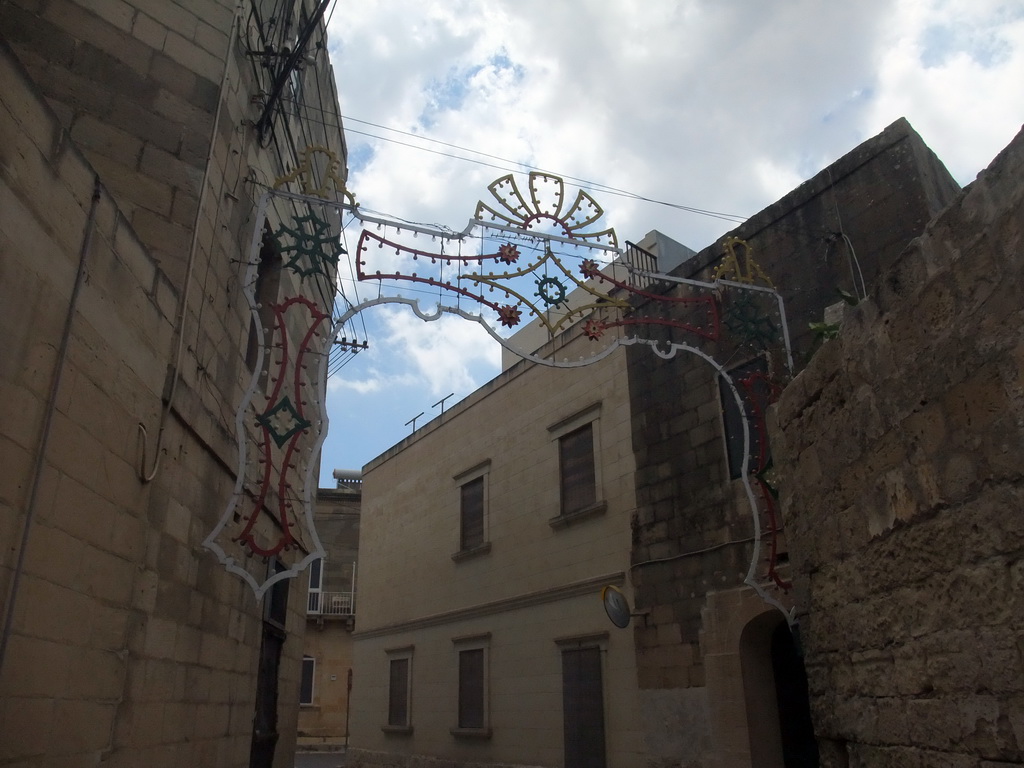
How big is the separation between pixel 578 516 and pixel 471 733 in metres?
3.95

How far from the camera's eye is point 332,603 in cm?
2402

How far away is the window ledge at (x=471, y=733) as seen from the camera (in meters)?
12.3

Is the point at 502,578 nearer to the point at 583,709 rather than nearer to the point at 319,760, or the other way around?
the point at 583,709

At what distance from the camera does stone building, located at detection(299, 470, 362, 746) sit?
22.3 m

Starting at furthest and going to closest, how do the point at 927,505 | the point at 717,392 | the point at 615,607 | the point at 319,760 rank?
the point at 319,760, the point at 717,392, the point at 615,607, the point at 927,505

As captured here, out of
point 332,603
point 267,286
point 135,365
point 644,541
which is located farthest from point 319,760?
point 135,365

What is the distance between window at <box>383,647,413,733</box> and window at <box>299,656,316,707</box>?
8.40m

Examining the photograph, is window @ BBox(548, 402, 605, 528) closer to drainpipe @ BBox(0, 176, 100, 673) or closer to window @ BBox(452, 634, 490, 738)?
window @ BBox(452, 634, 490, 738)

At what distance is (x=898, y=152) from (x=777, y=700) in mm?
5609

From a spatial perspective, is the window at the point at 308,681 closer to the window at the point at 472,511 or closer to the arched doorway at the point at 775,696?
the window at the point at 472,511

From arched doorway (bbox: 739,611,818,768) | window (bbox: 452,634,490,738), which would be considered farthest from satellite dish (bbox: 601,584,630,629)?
window (bbox: 452,634,490,738)

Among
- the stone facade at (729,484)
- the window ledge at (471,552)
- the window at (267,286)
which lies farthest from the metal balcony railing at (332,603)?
the window at (267,286)

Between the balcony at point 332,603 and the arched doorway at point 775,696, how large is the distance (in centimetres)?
1688

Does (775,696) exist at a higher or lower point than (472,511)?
lower
